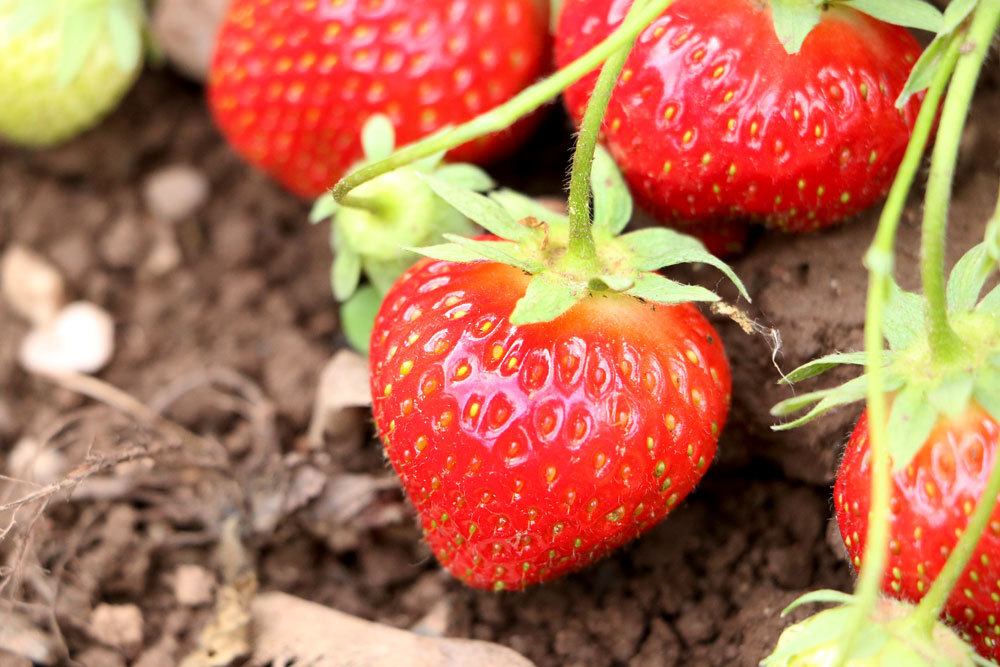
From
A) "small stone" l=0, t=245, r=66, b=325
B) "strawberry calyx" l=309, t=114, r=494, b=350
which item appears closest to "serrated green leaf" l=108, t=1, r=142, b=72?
"small stone" l=0, t=245, r=66, b=325

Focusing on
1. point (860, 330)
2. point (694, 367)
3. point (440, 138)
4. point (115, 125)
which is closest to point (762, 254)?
point (860, 330)

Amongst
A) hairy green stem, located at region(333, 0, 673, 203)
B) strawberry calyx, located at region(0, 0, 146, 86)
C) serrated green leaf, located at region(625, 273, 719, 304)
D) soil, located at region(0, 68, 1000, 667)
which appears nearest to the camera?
hairy green stem, located at region(333, 0, 673, 203)

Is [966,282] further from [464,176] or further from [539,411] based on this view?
[464,176]

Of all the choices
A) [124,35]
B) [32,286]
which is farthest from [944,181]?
[32,286]

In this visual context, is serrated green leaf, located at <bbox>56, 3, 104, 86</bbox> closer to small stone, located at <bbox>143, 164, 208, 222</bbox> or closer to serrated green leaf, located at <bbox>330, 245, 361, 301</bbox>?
small stone, located at <bbox>143, 164, 208, 222</bbox>

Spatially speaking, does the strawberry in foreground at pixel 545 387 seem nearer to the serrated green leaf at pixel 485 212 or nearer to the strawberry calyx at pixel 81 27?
the serrated green leaf at pixel 485 212

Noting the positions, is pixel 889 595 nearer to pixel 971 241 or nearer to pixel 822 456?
pixel 822 456

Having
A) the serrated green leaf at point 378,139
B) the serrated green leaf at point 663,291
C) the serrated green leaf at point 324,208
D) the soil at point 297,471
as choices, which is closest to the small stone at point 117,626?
the soil at point 297,471
